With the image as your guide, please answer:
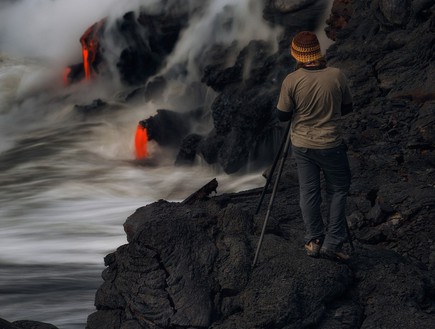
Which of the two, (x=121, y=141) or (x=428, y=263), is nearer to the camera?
(x=428, y=263)

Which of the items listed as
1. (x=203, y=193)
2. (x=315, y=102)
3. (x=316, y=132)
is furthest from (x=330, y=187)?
(x=203, y=193)

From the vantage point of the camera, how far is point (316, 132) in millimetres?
8484

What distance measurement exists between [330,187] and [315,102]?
820 mm

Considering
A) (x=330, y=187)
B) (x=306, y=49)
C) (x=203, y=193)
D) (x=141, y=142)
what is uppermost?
(x=141, y=142)

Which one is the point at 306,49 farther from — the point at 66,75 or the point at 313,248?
the point at 66,75

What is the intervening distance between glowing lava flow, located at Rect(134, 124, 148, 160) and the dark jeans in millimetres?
17791

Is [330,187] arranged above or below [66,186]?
below

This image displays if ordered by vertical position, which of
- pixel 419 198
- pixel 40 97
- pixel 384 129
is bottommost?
pixel 419 198

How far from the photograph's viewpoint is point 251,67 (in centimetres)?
2172

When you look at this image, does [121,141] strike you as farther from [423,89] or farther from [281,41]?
[423,89]

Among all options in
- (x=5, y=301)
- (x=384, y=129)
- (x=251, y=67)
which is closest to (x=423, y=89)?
(x=384, y=129)

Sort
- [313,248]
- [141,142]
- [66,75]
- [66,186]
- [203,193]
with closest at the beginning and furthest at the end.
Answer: [313,248] → [203,193] → [66,186] → [141,142] → [66,75]

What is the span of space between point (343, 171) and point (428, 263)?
7.13 feet

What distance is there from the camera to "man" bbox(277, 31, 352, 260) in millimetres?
8414
